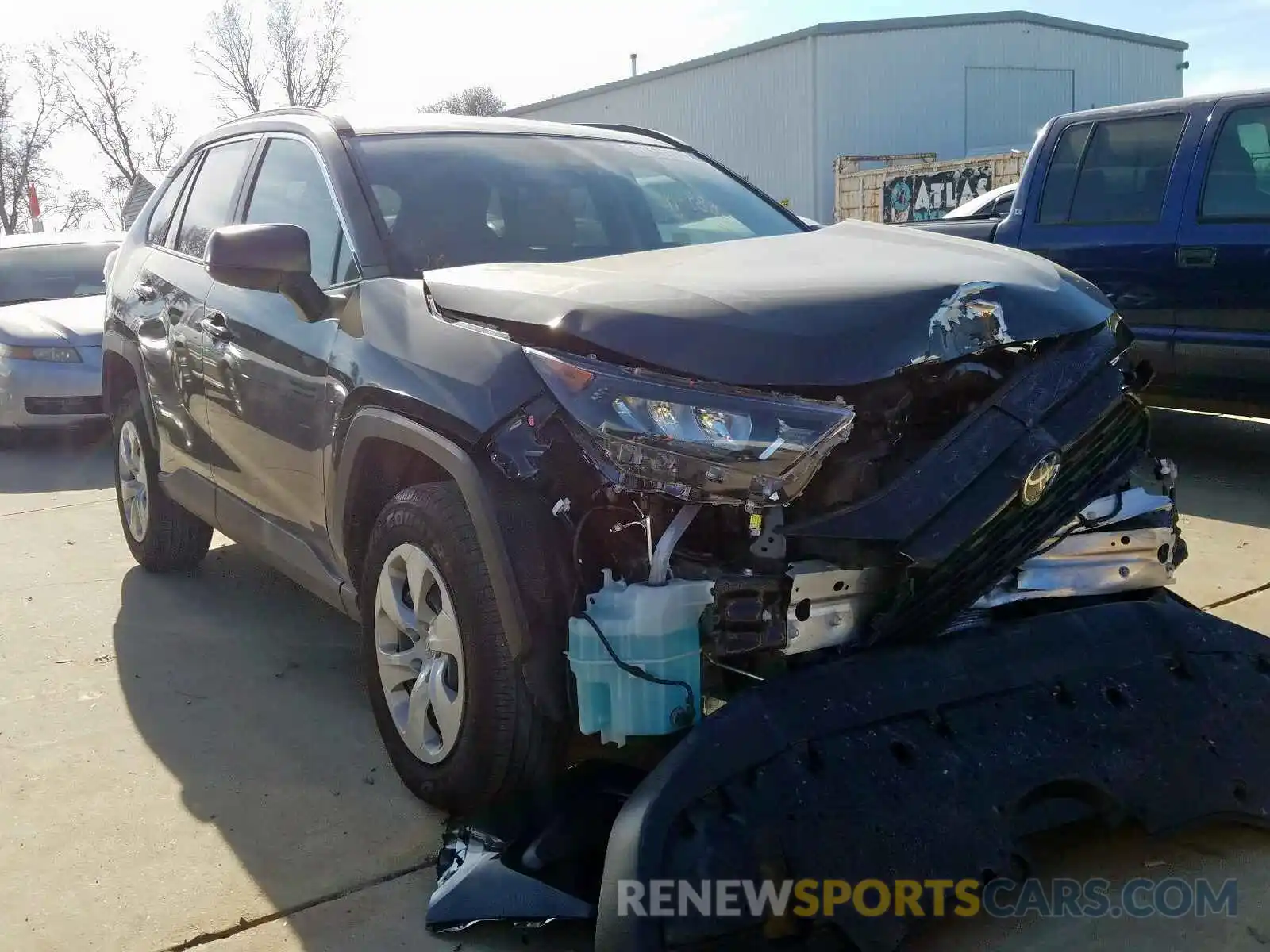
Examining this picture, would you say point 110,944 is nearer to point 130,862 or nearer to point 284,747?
point 130,862

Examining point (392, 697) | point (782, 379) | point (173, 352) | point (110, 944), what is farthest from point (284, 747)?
point (782, 379)

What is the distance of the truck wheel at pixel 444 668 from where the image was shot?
8.57ft

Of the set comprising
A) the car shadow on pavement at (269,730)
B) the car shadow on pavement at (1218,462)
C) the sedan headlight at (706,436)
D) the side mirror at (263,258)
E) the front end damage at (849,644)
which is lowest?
the car shadow on pavement at (1218,462)

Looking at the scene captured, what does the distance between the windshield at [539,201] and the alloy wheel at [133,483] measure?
2171 mm

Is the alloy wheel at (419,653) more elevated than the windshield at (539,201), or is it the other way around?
the windshield at (539,201)

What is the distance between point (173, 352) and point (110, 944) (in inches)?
94.7

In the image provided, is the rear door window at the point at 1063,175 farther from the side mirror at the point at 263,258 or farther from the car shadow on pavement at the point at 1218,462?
the side mirror at the point at 263,258

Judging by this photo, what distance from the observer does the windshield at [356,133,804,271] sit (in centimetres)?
343

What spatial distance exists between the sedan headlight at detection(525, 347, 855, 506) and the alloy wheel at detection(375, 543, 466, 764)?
65 centimetres

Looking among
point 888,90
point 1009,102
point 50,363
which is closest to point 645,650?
point 50,363

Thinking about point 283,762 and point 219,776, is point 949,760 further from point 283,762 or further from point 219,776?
point 219,776

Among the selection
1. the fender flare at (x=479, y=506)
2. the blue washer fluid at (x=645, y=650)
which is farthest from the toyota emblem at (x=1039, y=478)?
the fender flare at (x=479, y=506)

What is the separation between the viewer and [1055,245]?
6566 millimetres

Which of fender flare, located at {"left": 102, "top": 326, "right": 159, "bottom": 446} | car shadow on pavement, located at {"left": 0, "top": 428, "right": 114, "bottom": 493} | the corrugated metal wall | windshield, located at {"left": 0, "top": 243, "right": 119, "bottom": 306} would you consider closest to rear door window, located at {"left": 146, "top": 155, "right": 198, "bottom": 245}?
fender flare, located at {"left": 102, "top": 326, "right": 159, "bottom": 446}
